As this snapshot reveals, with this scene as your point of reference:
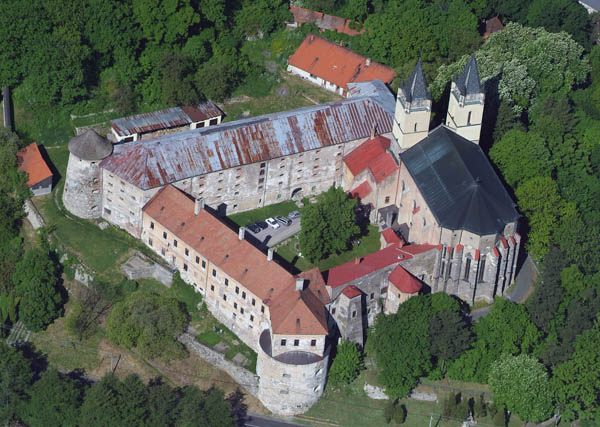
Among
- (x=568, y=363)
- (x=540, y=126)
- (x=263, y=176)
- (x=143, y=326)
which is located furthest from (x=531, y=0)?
(x=143, y=326)

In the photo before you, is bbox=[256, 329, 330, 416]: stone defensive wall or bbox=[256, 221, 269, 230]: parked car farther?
bbox=[256, 221, 269, 230]: parked car

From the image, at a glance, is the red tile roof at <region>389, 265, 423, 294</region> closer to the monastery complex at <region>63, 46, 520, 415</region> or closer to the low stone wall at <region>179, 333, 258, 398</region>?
the monastery complex at <region>63, 46, 520, 415</region>

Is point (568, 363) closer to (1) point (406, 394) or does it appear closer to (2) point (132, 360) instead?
(1) point (406, 394)

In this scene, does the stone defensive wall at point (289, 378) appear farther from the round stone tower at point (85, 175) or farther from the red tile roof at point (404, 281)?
the round stone tower at point (85, 175)

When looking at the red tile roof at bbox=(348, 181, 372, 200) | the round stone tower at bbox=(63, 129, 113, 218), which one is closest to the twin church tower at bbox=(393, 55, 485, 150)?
the red tile roof at bbox=(348, 181, 372, 200)

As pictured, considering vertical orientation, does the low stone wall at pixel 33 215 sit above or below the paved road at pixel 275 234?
below

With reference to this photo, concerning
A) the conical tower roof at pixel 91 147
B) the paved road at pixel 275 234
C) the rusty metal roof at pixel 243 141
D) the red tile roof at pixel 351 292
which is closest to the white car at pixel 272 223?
the paved road at pixel 275 234

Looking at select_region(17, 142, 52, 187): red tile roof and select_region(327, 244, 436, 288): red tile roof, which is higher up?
select_region(327, 244, 436, 288): red tile roof
